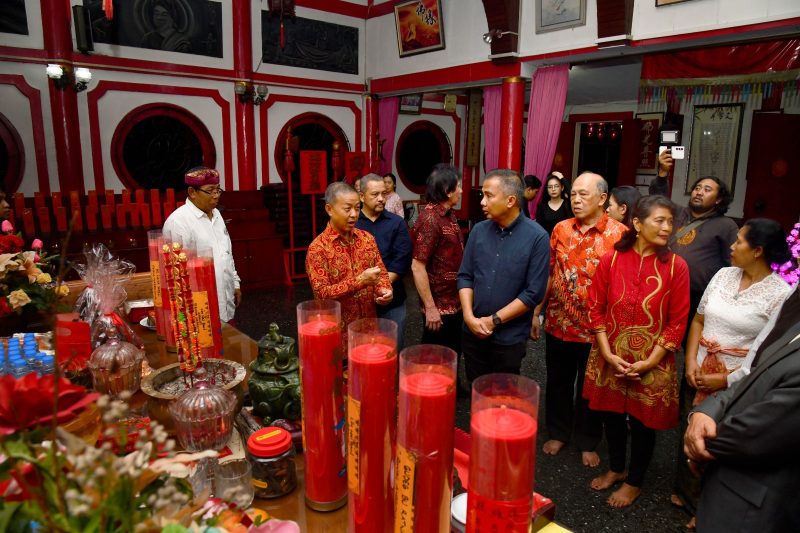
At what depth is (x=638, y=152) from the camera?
838cm

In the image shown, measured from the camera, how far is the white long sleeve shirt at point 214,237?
265 centimetres

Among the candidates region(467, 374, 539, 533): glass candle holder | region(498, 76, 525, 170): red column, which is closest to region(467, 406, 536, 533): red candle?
region(467, 374, 539, 533): glass candle holder

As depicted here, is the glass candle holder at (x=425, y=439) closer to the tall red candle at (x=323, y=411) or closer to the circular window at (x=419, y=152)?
the tall red candle at (x=323, y=411)

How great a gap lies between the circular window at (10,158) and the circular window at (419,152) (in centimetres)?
579

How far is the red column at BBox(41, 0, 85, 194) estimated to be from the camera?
541 cm

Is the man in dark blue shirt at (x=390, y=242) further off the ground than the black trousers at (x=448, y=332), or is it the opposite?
the man in dark blue shirt at (x=390, y=242)

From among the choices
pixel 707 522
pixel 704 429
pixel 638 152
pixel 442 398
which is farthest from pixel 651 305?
pixel 638 152

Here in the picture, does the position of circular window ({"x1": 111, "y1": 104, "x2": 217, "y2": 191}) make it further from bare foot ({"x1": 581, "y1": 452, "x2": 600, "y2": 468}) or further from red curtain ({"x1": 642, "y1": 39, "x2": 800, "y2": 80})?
bare foot ({"x1": 581, "y1": 452, "x2": 600, "y2": 468})

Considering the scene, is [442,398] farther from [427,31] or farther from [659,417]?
[427,31]

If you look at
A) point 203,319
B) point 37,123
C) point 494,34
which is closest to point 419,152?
point 494,34

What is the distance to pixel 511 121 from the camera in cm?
581

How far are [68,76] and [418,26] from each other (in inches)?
173

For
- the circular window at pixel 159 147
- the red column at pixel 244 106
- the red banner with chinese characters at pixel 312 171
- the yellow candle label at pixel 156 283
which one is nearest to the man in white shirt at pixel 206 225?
the yellow candle label at pixel 156 283

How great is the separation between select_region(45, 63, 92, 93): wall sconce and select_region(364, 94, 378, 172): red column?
3.95 meters
